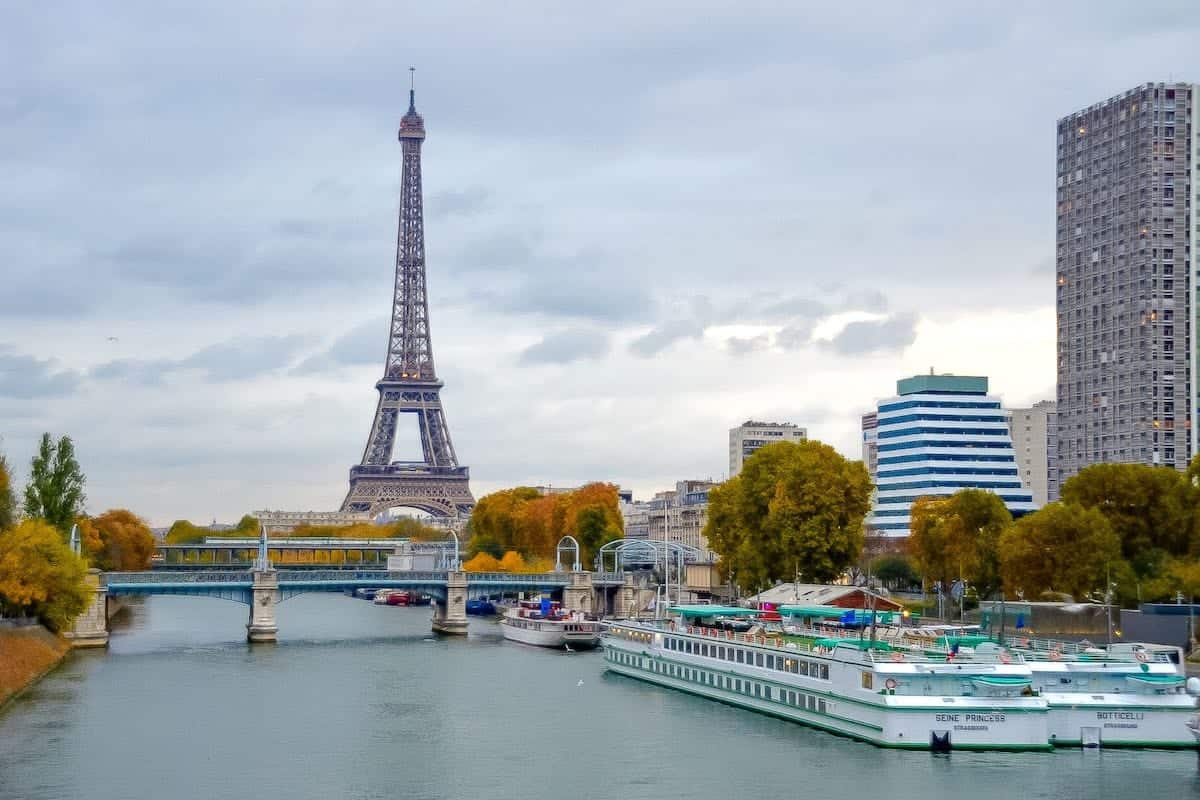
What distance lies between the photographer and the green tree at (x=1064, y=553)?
8900cm

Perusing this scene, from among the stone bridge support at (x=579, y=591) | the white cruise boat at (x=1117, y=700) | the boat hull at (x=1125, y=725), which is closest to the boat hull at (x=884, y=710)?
the boat hull at (x=1125, y=725)

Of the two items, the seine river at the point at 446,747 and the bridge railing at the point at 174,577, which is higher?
the bridge railing at the point at 174,577

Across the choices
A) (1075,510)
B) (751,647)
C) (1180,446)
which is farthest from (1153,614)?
(1180,446)

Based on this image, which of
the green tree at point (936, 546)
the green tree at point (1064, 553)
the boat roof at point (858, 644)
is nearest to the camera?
the boat roof at point (858, 644)

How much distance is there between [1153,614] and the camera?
7888 centimetres

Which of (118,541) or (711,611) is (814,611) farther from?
(118,541)

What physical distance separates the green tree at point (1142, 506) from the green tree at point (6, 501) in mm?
59388

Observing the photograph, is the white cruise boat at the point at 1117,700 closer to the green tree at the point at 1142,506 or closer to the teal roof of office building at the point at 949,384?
the green tree at the point at 1142,506

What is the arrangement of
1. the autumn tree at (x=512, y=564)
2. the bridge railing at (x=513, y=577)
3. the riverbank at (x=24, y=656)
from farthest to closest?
1. the autumn tree at (x=512, y=564)
2. the bridge railing at (x=513, y=577)
3. the riverbank at (x=24, y=656)

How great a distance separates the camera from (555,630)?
10644 cm

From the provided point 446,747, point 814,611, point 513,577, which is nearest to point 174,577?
point 513,577

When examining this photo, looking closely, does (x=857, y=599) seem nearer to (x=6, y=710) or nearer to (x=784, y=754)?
(x=784, y=754)

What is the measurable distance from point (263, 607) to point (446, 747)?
50.6m

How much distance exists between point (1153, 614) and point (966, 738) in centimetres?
2547
